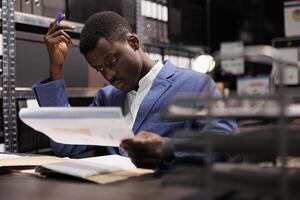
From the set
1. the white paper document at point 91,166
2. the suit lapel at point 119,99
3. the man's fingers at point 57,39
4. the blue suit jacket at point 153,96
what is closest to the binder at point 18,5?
the man's fingers at point 57,39

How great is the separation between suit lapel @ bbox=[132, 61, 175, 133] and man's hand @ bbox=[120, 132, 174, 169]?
0.33 metres

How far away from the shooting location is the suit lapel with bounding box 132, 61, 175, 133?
117cm

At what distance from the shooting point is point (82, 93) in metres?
2.04

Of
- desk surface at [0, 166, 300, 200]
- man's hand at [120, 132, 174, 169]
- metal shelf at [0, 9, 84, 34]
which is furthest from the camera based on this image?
metal shelf at [0, 9, 84, 34]

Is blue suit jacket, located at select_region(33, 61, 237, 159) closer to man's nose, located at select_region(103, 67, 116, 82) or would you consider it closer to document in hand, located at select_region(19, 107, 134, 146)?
man's nose, located at select_region(103, 67, 116, 82)

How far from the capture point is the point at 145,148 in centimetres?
75

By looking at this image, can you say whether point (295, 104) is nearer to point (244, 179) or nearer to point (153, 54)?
point (244, 179)

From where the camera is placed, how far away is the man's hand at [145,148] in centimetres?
73

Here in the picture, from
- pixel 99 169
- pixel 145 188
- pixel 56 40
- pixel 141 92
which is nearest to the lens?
pixel 145 188

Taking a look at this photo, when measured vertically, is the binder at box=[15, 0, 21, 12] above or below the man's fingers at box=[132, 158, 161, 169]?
above

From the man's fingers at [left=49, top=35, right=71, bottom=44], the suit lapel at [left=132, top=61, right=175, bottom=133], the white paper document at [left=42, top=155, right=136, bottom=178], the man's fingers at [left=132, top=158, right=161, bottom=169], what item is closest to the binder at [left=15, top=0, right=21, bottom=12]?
the man's fingers at [left=49, top=35, right=71, bottom=44]

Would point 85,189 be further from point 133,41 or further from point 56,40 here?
point 56,40

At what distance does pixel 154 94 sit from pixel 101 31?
235 mm

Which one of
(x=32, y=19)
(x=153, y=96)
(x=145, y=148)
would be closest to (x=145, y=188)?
(x=145, y=148)
